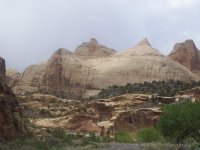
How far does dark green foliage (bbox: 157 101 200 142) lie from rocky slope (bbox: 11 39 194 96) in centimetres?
6292

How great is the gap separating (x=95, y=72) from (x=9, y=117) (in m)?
71.0

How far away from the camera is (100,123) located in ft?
218

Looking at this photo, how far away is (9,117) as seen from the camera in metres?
35.2

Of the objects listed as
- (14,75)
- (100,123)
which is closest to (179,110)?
(100,123)

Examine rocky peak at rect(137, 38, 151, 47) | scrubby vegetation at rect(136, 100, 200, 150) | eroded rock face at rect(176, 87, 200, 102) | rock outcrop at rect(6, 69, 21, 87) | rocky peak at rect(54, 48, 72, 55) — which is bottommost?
scrubby vegetation at rect(136, 100, 200, 150)

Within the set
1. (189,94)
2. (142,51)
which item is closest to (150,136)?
(189,94)

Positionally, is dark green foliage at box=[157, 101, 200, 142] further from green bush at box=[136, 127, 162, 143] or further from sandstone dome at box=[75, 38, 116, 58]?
sandstone dome at box=[75, 38, 116, 58]

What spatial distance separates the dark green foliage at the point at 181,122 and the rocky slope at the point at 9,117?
9.84 metres

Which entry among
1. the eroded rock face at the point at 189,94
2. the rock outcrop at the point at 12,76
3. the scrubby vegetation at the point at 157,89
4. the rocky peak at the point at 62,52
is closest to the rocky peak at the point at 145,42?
the rocky peak at the point at 62,52

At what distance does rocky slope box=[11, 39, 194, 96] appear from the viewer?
102812 mm

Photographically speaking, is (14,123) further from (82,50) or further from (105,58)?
(82,50)

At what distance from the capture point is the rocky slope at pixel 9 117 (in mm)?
34531

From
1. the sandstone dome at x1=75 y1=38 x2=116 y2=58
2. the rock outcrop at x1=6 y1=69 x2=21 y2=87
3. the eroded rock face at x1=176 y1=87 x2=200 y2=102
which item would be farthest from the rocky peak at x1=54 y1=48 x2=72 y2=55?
the eroded rock face at x1=176 y1=87 x2=200 y2=102

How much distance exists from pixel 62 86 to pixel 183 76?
938 inches
